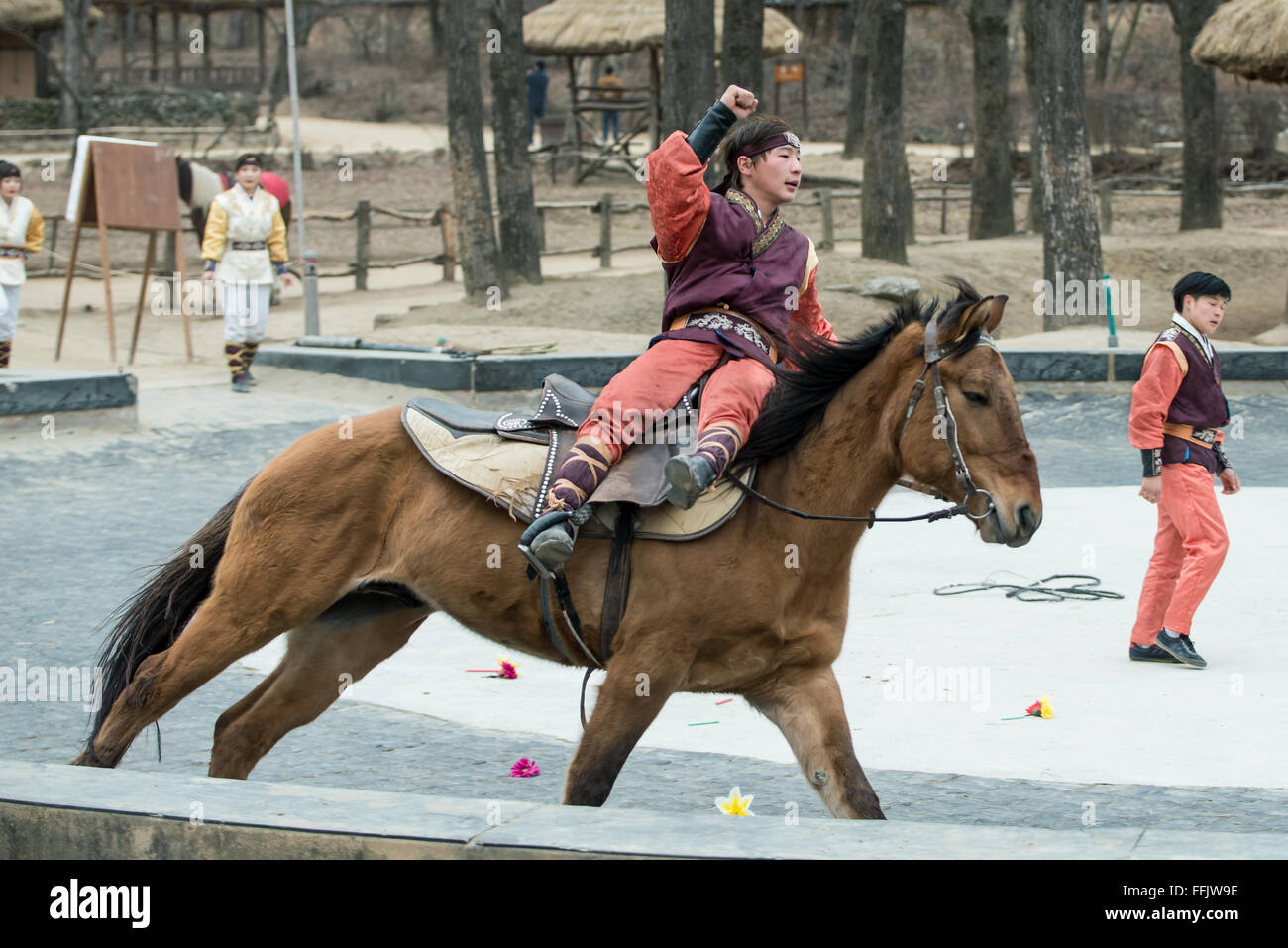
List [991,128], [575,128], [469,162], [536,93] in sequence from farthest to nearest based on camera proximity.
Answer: [536,93] < [575,128] < [991,128] < [469,162]

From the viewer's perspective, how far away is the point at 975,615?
332 inches

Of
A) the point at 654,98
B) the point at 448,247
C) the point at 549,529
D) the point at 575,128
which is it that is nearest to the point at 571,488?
the point at 549,529

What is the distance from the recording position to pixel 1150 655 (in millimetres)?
7453

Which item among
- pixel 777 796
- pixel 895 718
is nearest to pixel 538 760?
pixel 777 796

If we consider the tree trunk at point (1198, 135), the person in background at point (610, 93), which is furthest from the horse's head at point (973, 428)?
the person in background at point (610, 93)

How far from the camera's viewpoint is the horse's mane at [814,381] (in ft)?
15.9

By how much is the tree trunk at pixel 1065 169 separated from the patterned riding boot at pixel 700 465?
15.4 m

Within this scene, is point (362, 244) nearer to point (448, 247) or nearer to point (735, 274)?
point (448, 247)

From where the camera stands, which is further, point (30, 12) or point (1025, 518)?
point (30, 12)

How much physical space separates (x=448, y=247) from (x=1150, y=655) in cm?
2019

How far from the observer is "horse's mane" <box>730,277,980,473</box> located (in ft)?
15.9

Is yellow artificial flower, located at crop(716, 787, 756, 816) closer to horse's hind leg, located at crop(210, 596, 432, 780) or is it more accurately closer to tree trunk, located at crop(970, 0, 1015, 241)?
horse's hind leg, located at crop(210, 596, 432, 780)

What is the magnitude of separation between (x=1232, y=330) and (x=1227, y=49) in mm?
4087

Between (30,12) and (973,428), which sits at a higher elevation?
(30,12)
